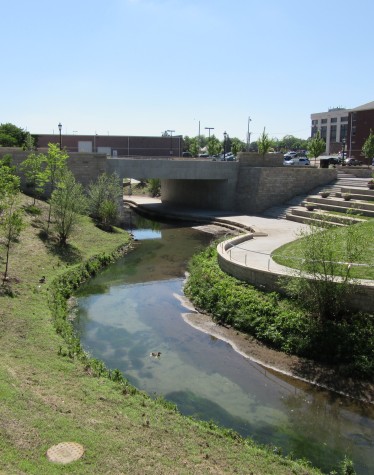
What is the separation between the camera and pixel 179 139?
8462 centimetres

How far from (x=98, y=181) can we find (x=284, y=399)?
95.7 feet

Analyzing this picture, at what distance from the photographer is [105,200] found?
126 feet

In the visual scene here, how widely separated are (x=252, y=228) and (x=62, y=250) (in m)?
14.8

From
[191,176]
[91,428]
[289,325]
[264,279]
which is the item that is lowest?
[91,428]

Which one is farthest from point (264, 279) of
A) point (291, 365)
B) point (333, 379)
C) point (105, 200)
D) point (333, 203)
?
point (333, 203)

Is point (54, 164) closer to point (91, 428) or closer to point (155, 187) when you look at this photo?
point (91, 428)

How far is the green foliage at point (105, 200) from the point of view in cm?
3728

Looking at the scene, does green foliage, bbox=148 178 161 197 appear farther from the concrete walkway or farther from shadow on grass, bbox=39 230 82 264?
shadow on grass, bbox=39 230 82 264

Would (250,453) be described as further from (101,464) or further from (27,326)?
(27,326)

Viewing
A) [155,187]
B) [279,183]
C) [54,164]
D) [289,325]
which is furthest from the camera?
[155,187]

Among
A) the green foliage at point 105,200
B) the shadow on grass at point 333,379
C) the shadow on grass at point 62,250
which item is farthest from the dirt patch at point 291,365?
the green foliage at point 105,200

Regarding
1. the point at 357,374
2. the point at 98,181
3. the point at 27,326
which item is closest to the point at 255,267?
the point at 357,374

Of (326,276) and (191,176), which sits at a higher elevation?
(191,176)

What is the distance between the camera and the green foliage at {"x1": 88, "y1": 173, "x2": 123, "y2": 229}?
37.3 metres
